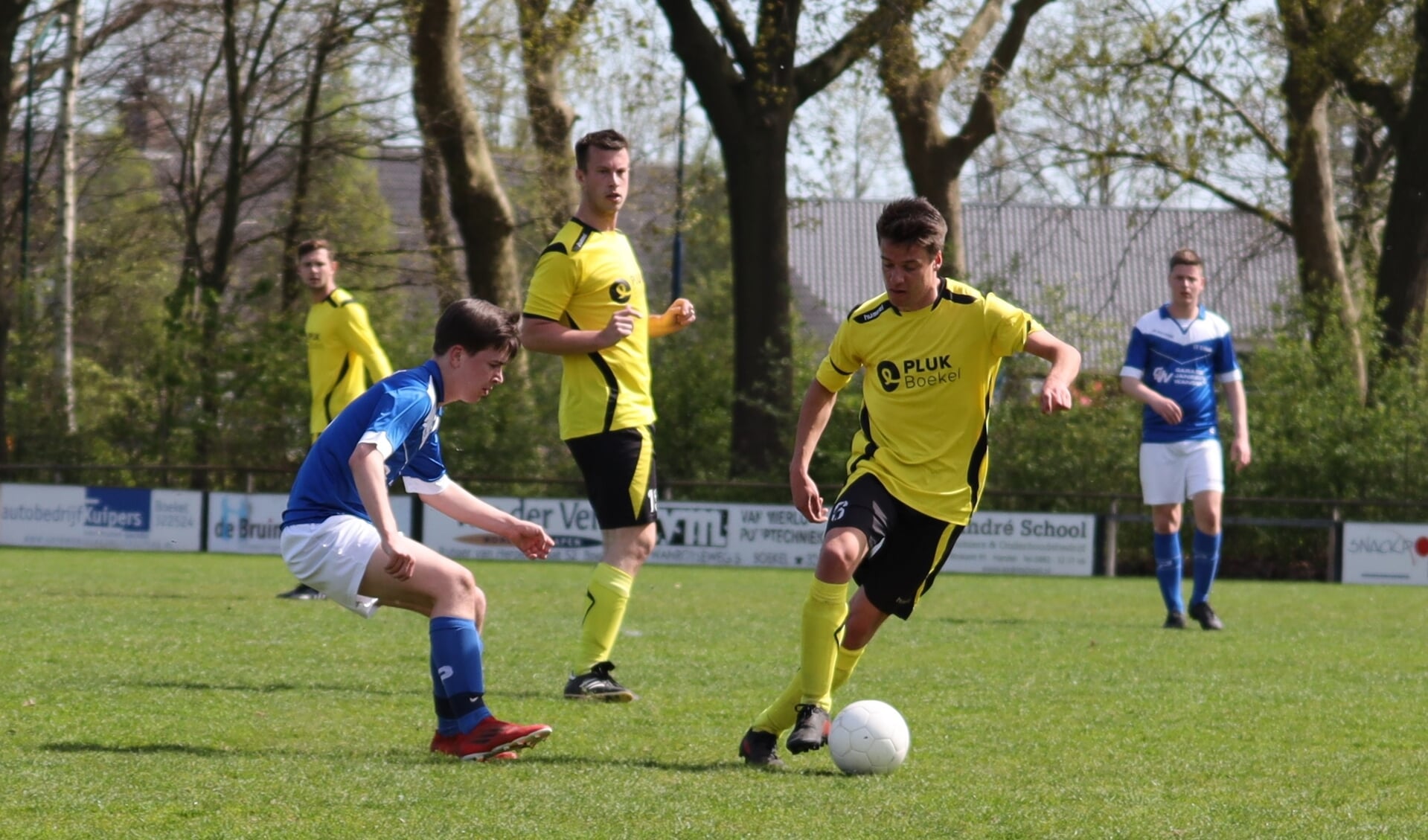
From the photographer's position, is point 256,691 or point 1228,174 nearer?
point 256,691

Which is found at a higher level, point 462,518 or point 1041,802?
point 462,518

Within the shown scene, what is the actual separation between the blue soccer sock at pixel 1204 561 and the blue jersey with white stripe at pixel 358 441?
20.9 feet

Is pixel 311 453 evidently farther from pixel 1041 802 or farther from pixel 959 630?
pixel 959 630

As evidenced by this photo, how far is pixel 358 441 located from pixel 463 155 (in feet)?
55.9

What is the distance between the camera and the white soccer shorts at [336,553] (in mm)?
4879

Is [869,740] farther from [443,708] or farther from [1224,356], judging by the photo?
[1224,356]

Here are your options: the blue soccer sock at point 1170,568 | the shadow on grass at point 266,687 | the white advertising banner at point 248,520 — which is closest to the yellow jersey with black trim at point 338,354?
the shadow on grass at point 266,687

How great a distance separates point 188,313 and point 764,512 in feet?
28.5

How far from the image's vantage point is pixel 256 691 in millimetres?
6426

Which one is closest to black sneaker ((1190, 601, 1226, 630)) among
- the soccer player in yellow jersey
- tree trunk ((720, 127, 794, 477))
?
the soccer player in yellow jersey

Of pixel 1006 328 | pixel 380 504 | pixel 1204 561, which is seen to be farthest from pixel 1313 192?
pixel 380 504

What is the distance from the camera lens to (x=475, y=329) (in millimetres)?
5000

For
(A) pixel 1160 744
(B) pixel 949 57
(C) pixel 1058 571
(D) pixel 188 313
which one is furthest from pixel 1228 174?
(A) pixel 1160 744

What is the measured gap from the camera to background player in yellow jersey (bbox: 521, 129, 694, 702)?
645cm
